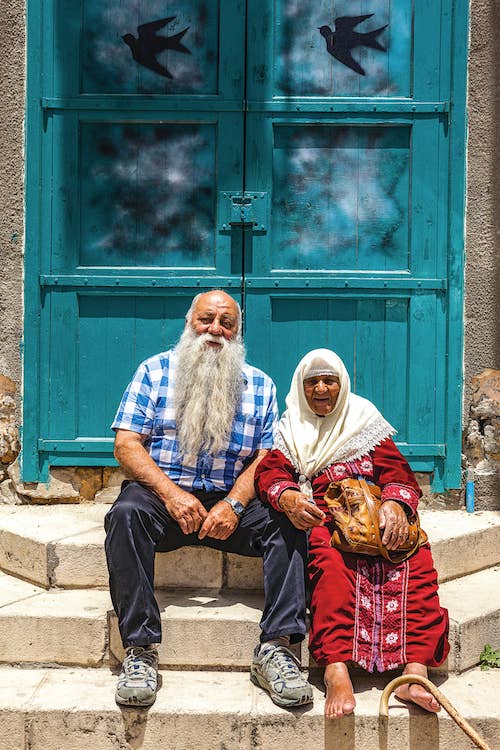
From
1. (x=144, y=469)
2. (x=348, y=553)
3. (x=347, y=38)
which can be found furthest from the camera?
(x=347, y=38)

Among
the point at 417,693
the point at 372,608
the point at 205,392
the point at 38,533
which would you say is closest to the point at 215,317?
the point at 205,392

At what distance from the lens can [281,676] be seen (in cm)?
304

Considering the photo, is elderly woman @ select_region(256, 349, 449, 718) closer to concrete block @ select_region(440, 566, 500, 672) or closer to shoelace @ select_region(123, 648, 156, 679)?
concrete block @ select_region(440, 566, 500, 672)

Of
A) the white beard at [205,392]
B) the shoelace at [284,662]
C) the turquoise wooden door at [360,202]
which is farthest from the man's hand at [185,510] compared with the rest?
the turquoise wooden door at [360,202]

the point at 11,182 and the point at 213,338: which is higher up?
the point at 11,182

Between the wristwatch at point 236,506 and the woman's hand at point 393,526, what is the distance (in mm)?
597

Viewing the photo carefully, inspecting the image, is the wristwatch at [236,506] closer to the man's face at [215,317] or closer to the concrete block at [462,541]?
the man's face at [215,317]

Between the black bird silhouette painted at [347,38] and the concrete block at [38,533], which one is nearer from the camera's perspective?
the concrete block at [38,533]

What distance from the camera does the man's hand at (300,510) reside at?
127 inches

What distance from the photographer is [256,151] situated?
4344 mm

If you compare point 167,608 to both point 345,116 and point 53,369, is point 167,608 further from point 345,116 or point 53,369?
point 345,116

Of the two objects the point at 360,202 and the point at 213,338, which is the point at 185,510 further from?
the point at 360,202

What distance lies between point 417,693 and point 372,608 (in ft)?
1.15

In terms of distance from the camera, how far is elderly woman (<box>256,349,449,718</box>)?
3.11 m
